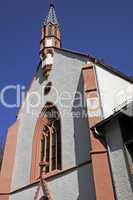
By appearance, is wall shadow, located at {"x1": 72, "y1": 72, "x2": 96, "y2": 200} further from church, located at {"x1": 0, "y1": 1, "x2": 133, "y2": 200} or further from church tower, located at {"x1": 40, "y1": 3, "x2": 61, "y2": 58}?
church tower, located at {"x1": 40, "y1": 3, "x2": 61, "y2": 58}

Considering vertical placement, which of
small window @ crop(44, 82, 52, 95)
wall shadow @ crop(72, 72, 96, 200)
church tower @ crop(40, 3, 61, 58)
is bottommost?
wall shadow @ crop(72, 72, 96, 200)

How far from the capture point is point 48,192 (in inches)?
429

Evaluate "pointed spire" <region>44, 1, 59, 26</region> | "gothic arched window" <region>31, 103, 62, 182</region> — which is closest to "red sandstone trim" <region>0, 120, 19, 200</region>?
"gothic arched window" <region>31, 103, 62, 182</region>

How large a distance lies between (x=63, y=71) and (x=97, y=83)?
11.1 ft

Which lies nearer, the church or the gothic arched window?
the church

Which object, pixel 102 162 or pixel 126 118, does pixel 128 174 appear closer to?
pixel 102 162

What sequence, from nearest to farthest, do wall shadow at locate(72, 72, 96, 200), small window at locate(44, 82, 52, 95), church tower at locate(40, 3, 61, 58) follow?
wall shadow at locate(72, 72, 96, 200)
small window at locate(44, 82, 52, 95)
church tower at locate(40, 3, 61, 58)

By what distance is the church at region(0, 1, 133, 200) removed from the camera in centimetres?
906

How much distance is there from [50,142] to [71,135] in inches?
68.1

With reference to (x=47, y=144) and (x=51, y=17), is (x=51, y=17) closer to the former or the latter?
(x=51, y=17)

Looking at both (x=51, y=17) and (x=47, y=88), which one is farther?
(x=51, y=17)

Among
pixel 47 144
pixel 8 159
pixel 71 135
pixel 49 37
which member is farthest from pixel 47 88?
pixel 49 37

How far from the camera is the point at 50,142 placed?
523 inches

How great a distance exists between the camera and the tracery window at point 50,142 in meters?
12.2
